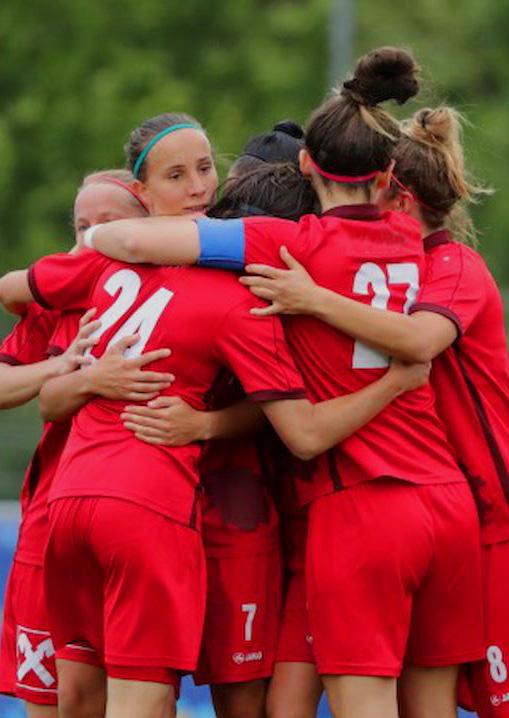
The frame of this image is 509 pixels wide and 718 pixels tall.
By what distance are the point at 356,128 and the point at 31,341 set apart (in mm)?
1343

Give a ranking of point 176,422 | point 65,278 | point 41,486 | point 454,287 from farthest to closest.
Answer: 1. point 41,486
2. point 65,278
3. point 454,287
4. point 176,422

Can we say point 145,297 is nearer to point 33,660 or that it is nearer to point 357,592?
point 357,592

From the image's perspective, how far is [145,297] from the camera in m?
5.04

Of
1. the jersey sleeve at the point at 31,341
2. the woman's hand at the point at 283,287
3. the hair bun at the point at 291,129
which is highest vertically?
the hair bun at the point at 291,129

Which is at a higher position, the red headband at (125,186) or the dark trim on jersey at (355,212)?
the red headband at (125,186)

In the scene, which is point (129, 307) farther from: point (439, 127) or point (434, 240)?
point (439, 127)

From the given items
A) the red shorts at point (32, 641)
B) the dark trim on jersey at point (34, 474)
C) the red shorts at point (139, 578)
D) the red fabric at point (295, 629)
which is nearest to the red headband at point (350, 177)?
the red shorts at point (139, 578)

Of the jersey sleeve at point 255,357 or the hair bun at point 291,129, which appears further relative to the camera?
the hair bun at point 291,129

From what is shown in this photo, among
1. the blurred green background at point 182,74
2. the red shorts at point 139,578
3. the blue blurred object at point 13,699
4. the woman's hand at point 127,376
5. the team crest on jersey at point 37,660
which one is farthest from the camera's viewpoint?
the blurred green background at point 182,74

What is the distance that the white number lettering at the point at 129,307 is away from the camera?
5020mm

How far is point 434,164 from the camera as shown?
17.6 feet

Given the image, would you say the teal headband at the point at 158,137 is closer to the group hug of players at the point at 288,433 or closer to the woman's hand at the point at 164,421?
the group hug of players at the point at 288,433

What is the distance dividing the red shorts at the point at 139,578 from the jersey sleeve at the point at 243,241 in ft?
2.36

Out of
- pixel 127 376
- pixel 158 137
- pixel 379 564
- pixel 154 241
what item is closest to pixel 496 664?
pixel 379 564
